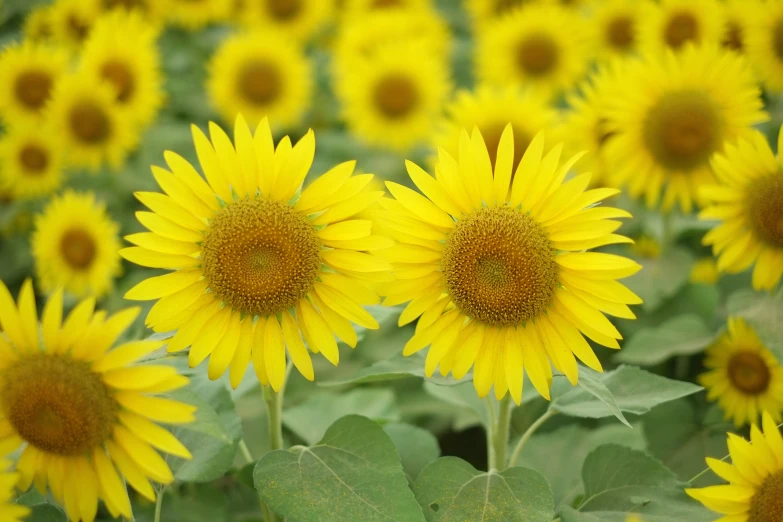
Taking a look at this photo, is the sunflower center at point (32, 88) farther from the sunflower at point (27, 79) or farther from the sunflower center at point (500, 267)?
the sunflower center at point (500, 267)

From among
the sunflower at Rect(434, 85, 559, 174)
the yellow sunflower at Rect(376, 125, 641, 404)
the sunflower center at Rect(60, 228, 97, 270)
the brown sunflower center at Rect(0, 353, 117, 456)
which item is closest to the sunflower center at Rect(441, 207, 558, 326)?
the yellow sunflower at Rect(376, 125, 641, 404)

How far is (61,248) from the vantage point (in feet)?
9.45

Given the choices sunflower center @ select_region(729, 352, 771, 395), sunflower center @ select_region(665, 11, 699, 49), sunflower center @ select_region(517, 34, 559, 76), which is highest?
sunflower center @ select_region(665, 11, 699, 49)

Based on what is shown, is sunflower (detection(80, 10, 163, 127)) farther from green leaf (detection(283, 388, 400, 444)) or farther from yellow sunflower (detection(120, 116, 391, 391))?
yellow sunflower (detection(120, 116, 391, 391))

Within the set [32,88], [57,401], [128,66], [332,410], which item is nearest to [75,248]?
[32,88]

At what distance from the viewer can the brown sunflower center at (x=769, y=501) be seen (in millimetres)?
1343

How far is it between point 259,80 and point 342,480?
2850 mm

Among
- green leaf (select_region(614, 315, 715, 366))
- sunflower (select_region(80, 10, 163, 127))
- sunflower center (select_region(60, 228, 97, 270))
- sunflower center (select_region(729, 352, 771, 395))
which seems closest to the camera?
sunflower center (select_region(729, 352, 771, 395))

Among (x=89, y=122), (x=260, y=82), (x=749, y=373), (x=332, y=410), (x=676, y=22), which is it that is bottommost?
(x=332, y=410)

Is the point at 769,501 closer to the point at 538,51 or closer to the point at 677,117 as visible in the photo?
the point at 677,117

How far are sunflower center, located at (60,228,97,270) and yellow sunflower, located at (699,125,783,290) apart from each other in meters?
2.13

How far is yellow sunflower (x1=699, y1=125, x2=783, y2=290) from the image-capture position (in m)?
1.80

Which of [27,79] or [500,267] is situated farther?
[27,79]

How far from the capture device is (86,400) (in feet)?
4.09
